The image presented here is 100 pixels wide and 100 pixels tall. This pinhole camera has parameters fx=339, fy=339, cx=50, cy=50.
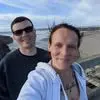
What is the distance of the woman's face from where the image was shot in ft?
8.07

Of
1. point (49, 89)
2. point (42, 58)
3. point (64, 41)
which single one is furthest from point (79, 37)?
point (42, 58)

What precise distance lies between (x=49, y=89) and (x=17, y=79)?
67.4 inches

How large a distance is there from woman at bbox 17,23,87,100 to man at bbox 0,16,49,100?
1374 mm

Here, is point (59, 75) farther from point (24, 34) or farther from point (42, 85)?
point (24, 34)

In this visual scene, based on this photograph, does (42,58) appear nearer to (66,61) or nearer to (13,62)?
(13,62)

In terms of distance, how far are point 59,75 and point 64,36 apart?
30 centimetres

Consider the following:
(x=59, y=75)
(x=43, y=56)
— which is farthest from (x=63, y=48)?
(x=43, y=56)

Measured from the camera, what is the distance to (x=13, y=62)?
4.07m

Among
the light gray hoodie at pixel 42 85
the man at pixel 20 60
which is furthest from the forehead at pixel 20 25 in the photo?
the light gray hoodie at pixel 42 85

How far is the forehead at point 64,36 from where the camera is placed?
2476 millimetres

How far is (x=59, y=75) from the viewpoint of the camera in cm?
255

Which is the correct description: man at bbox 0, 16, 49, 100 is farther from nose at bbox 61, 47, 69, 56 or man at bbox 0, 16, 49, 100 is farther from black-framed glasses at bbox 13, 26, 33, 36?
nose at bbox 61, 47, 69, 56

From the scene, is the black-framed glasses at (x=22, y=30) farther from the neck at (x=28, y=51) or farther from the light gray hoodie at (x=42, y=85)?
the light gray hoodie at (x=42, y=85)

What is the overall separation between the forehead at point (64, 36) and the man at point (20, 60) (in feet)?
4.99
